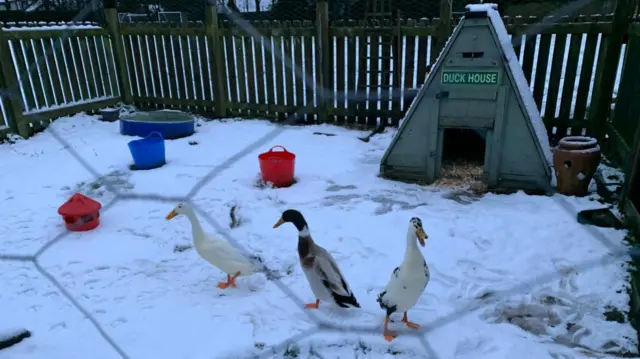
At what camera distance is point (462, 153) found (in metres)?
4.08

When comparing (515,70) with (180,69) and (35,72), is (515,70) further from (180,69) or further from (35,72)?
(35,72)

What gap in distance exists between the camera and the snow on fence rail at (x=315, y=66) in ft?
13.0

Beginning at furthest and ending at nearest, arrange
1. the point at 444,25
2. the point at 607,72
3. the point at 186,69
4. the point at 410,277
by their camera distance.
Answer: the point at 186,69, the point at 444,25, the point at 607,72, the point at 410,277

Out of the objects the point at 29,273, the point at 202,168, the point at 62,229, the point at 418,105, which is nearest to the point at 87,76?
the point at 202,168

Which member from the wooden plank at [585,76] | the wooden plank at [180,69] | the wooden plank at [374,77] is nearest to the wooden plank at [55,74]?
the wooden plank at [180,69]

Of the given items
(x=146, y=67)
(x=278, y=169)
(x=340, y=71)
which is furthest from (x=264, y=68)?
(x=278, y=169)

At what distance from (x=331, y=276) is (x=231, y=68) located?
432 cm

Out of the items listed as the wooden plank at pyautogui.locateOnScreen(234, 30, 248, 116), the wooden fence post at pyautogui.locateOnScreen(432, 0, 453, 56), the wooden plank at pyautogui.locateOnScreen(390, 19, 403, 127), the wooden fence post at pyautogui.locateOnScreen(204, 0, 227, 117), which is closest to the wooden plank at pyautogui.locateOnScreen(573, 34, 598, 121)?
the wooden fence post at pyautogui.locateOnScreen(432, 0, 453, 56)

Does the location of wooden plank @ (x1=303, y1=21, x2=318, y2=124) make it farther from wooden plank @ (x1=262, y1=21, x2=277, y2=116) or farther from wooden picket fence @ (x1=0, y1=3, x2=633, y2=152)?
wooden plank @ (x1=262, y1=21, x2=277, y2=116)

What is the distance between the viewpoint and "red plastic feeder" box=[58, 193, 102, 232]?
2635mm

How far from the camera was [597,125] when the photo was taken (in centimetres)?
384

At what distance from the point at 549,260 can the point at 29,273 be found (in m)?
2.78

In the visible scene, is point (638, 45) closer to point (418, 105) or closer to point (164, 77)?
point (418, 105)

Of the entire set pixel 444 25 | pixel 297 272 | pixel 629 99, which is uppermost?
pixel 444 25
